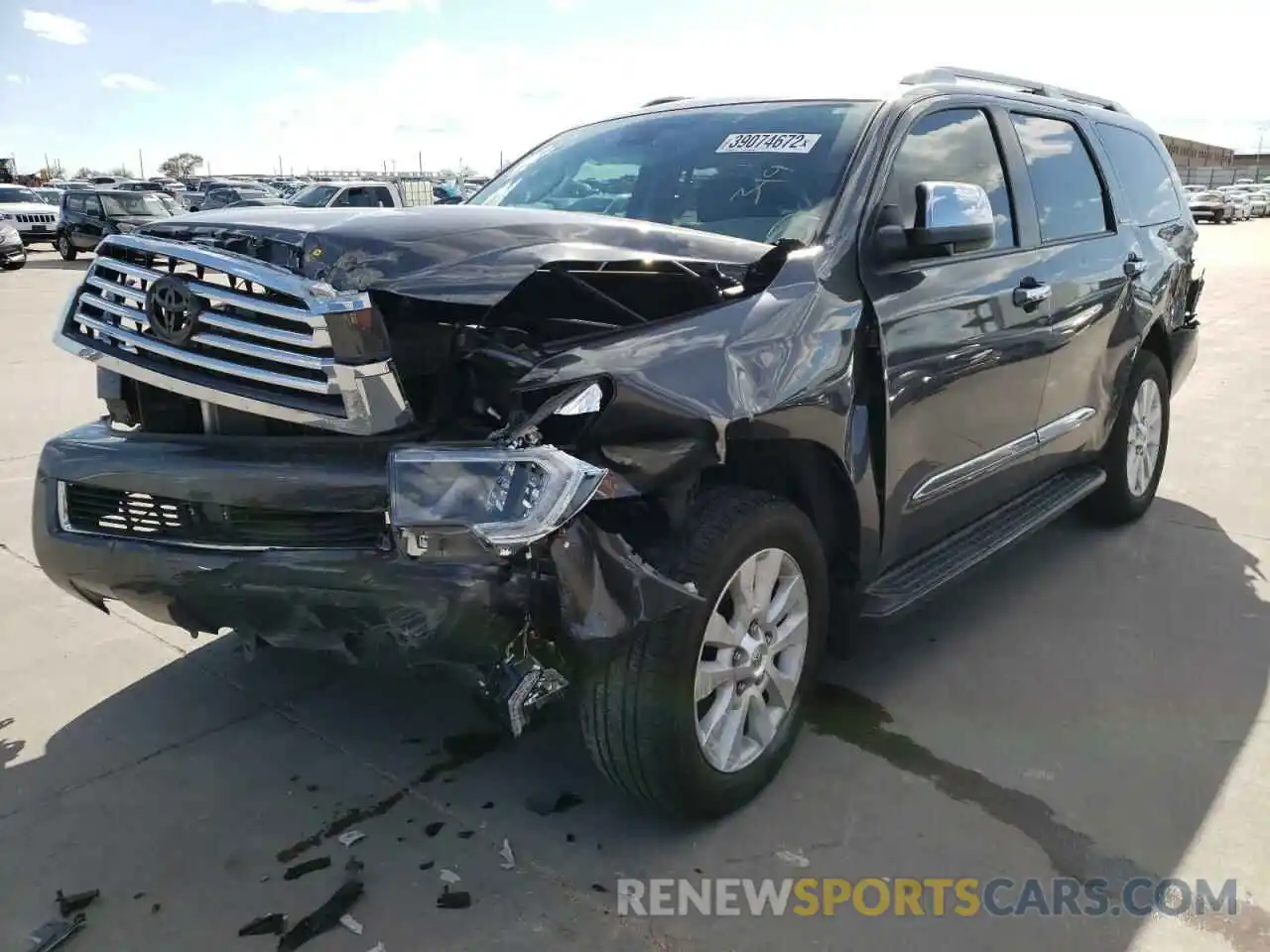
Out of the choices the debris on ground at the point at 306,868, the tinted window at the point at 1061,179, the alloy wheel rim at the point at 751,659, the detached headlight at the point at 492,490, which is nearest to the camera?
the detached headlight at the point at 492,490

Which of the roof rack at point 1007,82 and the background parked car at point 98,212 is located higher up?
the roof rack at point 1007,82

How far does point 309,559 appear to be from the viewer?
2.37m

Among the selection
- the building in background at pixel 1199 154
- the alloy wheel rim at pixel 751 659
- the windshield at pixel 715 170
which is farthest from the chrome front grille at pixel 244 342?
the building in background at pixel 1199 154

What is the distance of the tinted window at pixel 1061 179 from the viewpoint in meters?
4.04

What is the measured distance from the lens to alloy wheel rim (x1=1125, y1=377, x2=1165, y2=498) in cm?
507

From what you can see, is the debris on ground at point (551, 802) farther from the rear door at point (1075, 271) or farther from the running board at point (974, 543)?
the rear door at point (1075, 271)

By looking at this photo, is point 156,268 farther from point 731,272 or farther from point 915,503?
point 915,503

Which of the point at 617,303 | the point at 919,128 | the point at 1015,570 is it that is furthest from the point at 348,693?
the point at 1015,570

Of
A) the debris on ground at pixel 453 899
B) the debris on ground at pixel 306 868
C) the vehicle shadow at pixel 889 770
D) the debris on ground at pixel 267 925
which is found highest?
the debris on ground at pixel 453 899

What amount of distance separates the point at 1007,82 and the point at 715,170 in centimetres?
165

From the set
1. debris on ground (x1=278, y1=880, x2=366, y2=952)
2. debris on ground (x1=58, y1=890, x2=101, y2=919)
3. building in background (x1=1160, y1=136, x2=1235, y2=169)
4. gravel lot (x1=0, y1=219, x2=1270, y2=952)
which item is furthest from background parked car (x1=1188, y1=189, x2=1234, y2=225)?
debris on ground (x1=58, y1=890, x2=101, y2=919)

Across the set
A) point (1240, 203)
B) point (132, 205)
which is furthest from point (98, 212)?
point (1240, 203)

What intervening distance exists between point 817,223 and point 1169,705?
6.53ft

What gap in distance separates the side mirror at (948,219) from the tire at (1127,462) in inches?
88.4
